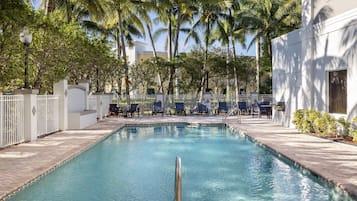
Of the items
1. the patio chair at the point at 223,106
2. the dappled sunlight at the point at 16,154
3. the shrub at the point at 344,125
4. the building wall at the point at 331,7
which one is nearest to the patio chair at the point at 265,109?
the patio chair at the point at 223,106

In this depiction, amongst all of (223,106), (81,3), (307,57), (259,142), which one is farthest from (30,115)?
(223,106)

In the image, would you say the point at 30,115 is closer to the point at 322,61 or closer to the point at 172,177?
the point at 172,177

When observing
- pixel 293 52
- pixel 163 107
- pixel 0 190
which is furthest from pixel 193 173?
pixel 163 107

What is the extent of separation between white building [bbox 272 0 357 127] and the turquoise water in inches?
129

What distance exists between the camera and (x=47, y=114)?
47.5 feet

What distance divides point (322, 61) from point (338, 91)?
1476mm

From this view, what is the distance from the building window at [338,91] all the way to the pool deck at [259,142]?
1255 mm

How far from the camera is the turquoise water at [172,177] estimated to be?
21.9ft

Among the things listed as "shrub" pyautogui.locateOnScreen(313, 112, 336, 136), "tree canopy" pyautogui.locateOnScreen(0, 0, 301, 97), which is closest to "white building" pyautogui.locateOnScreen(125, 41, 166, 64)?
Answer: "tree canopy" pyautogui.locateOnScreen(0, 0, 301, 97)

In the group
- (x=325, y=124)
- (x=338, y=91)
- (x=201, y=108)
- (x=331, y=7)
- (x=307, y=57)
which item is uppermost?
(x=331, y=7)

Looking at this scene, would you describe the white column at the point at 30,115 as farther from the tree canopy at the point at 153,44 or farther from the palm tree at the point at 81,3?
the palm tree at the point at 81,3

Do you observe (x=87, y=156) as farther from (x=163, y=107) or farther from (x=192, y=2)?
(x=192, y=2)

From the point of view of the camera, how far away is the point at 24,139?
12133 mm

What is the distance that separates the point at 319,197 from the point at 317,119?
6849 mm
